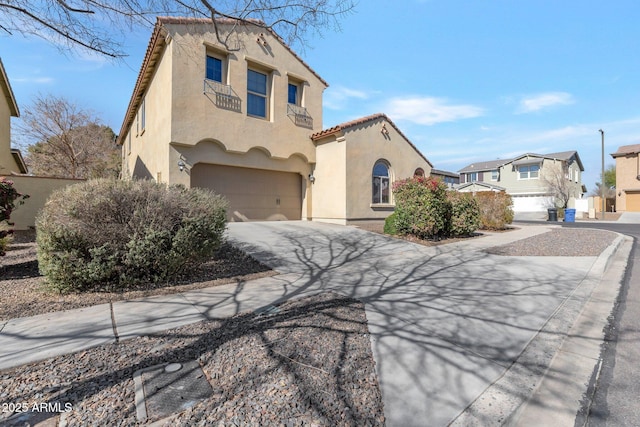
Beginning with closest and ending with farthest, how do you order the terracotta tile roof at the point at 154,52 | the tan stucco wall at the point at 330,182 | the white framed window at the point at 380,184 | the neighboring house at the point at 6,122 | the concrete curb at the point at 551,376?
the concrete curb at the point at 551,376 < the terracotta tile roof at the point at 154,52 < the tan stucco wall at the point at 330,182 < the neighboring house at the point at 6,122 < the white framed window at the point at 380,184

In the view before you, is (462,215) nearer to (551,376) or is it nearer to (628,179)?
(551,376)

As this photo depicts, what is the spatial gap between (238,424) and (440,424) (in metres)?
1.40

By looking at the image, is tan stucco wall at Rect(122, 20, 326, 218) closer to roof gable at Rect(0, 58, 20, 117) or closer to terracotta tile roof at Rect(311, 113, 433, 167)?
terracotta tile roof at Rect(311, 113, 433, 167)

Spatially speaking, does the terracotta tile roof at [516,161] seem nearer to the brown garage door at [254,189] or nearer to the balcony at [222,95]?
the brown garage door at [254,189]

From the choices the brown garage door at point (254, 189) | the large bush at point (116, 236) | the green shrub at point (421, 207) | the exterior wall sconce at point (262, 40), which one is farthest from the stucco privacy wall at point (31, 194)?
the green shrub at point (421, 207)

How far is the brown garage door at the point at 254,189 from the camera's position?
12516mm

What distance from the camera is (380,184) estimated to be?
48.3 feet

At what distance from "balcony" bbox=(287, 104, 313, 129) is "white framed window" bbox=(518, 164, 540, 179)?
30027 millimetres

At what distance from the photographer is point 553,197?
1200 inches

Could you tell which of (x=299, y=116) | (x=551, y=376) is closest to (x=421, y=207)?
(x=299, y=116)

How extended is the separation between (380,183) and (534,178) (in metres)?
27.7

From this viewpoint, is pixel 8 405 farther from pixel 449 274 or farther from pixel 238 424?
pixel 449 274

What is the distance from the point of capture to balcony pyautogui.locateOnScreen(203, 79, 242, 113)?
11.6 metres

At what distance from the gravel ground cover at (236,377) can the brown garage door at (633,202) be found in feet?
138
